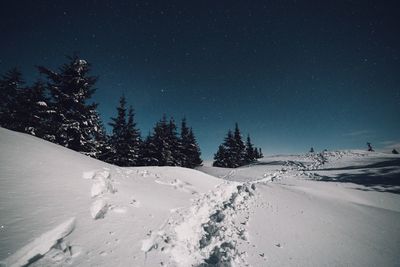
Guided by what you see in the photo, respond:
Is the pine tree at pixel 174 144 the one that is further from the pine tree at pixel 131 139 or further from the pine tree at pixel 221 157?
the pine tree at pixel 221 157

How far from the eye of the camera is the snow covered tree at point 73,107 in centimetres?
1396

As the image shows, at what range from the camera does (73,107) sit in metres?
15.1

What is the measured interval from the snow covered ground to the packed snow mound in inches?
0.6

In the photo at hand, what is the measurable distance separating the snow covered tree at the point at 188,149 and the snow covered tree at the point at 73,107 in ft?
55.8

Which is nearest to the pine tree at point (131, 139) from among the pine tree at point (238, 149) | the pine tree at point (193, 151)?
the pine tree at point (193, 151)

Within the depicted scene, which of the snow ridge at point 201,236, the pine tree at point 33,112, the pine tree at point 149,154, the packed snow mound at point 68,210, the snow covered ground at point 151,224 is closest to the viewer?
the packed snow mound at point 68,210

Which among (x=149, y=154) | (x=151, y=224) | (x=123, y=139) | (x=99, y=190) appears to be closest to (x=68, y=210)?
(x=99, y=190)

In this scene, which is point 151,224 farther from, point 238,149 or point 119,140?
point 238,149

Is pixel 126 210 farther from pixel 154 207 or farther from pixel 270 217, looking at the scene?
pixel 270 217

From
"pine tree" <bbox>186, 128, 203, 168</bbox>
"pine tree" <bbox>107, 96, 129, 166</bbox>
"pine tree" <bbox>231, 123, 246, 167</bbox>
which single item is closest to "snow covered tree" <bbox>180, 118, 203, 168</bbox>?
"pine tree" <bbox>186, 128, 203, 168</bbox>

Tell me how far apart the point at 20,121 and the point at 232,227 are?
61.3 ft

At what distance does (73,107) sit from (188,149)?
68.1 ft

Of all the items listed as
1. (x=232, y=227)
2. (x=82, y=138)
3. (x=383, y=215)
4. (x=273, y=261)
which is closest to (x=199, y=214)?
(x=232, y=227)

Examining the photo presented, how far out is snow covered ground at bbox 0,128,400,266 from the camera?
329 centimetres
